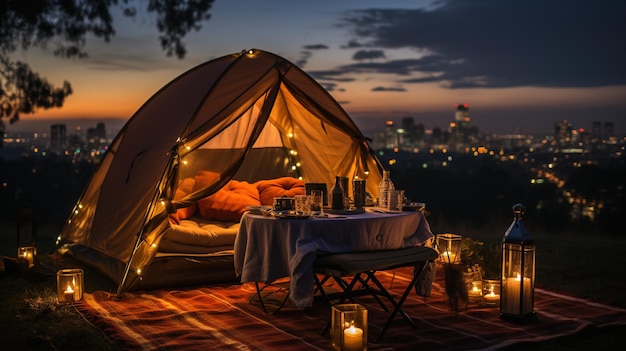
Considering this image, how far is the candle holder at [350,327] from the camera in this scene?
3.38 m

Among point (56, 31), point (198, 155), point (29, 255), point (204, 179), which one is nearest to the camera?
point (204, 179)

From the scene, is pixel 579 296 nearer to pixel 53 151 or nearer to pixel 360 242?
pixel 360 242

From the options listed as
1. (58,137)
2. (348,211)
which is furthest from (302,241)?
(58,137)

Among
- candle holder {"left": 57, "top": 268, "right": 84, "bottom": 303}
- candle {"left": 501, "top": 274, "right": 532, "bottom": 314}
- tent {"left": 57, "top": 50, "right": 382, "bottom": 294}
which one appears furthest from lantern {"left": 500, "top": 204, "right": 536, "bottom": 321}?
candle holder {"left": 57, "top": 268, "right": 84, "bottom": 303}

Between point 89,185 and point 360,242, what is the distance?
136 inches

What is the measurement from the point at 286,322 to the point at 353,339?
2.78 ft

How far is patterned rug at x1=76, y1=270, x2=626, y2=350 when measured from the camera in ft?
12.0

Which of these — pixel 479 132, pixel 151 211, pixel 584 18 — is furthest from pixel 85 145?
pixel 479 132

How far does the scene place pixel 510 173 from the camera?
17.9m

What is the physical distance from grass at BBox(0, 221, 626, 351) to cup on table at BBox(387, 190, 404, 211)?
124 cm

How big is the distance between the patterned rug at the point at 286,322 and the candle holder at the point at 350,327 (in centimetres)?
19

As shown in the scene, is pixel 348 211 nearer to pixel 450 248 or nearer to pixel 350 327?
pixel 350 327

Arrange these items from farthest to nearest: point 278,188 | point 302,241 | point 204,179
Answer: point 278,188
point 204,179
point 302,241

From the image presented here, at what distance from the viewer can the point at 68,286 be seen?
4.58 meters
